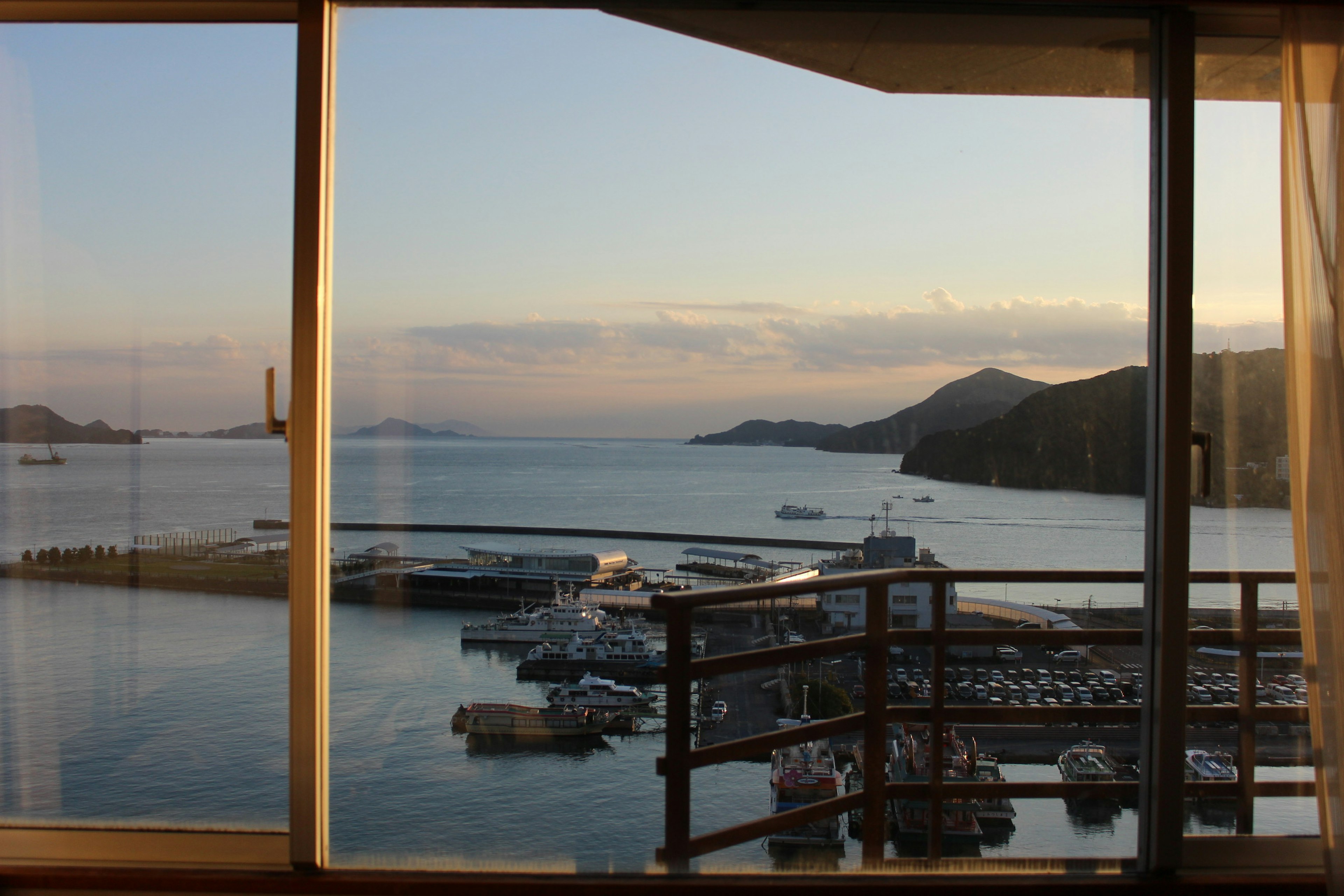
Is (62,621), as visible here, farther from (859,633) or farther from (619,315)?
(859,633)

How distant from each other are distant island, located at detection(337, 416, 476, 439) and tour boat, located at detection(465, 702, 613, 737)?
88 cm

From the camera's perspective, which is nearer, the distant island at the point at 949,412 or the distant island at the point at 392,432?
the distant island at the point at 392,432

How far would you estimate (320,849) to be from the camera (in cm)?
176

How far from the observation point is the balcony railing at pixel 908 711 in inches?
73.0

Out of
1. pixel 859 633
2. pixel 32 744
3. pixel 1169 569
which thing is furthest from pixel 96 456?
Answer: pixel 1169 569

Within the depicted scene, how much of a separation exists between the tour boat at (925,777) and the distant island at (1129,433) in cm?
85

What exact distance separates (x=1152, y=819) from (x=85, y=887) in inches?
97.6

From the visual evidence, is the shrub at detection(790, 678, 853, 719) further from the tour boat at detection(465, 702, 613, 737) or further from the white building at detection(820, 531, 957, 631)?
the tour boat at detection(465, 702, 613, 737)

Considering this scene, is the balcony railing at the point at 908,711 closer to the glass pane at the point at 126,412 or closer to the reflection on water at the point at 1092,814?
the reflection on water at the point at 1092,814

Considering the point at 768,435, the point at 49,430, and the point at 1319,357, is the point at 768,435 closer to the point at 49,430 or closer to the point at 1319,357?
the point at 1319,357

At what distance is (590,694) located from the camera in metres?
2.47

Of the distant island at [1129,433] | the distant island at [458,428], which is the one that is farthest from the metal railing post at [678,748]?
the distant island at [1129,433]

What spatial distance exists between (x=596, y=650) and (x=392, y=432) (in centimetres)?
98

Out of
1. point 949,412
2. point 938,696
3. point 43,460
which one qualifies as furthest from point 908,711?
point 43,460
